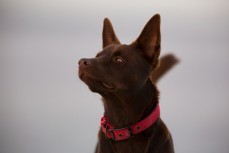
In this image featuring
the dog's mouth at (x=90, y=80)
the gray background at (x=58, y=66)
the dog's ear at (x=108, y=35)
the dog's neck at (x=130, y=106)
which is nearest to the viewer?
the dog's mouth at (x=90, y=80)

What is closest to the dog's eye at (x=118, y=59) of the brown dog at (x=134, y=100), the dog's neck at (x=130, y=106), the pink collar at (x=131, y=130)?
the brown dog at (x=134, y=100)

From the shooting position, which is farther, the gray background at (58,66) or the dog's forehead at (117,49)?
the gray background at (58,66)

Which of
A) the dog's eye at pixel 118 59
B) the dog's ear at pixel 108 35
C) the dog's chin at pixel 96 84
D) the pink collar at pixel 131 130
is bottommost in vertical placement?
the pink collar at pixel 131 130

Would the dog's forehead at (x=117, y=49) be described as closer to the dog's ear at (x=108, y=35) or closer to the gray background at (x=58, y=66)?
the dog's ear at (x=108, y=35)

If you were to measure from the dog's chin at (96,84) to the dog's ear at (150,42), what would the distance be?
0.64ft

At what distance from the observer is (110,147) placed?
49.3 inches

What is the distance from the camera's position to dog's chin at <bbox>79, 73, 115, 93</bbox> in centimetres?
109

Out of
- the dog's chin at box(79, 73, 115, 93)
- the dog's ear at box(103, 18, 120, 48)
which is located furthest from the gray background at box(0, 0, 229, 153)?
the dog's chin at box(79, 73, 115, 93)

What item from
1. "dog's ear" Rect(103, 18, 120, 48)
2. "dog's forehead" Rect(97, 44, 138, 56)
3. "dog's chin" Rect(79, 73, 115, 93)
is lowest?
"dog's chin" Rect(79, 73, 115, 93)

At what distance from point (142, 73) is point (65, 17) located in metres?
0.88

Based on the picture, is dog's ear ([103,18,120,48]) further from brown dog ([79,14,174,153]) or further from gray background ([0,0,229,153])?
gray background ([0,0,229,153])

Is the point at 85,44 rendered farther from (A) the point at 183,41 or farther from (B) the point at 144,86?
(B) the point at 144,86

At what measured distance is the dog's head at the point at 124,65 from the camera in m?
1.10

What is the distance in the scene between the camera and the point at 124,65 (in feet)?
3.80
